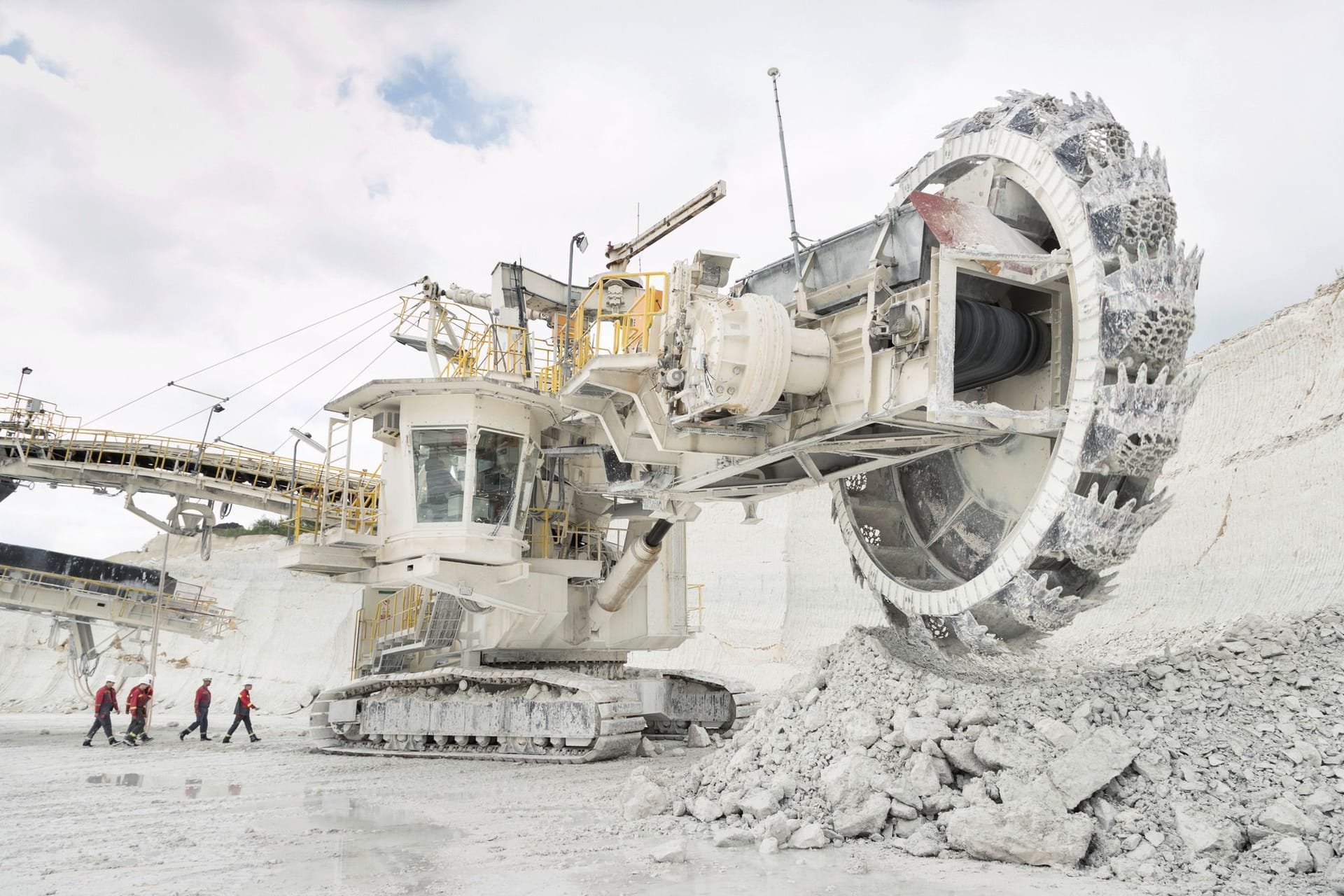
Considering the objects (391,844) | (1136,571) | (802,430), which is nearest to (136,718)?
(391,844)

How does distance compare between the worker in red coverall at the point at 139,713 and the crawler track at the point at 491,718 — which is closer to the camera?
the crawler track at the point at 491,718

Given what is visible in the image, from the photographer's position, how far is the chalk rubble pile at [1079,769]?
5.13 m

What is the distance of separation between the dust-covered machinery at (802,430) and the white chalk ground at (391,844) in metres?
1.88

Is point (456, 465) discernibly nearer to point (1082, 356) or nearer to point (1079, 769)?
point (1082, 356)

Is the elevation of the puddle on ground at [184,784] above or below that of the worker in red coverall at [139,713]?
below

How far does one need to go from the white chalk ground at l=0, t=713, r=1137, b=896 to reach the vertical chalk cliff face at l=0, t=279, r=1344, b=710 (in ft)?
12.6

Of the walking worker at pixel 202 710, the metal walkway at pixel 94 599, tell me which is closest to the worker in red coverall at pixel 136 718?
the walking worker at pixel 202 710

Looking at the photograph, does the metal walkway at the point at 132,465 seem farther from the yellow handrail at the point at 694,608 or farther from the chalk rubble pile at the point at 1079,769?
the chalk rubble pile at the point at 1079,769

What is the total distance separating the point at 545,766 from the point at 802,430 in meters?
5.14

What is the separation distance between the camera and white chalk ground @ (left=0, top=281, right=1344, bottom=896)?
5613 millimetres

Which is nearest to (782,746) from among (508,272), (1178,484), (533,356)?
(533,356)

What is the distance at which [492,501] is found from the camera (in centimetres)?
1188

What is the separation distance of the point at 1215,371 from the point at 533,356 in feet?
48.7

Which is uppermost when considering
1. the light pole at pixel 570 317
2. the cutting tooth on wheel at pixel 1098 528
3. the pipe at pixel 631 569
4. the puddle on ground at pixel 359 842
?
the light pole at pixel 570 317
